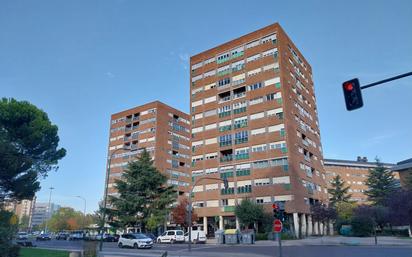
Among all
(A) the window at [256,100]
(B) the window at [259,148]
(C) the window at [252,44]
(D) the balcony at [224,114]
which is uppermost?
(C) the window at [252,44]

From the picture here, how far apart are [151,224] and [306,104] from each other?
32.4 m

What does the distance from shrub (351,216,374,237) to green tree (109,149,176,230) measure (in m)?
26.1

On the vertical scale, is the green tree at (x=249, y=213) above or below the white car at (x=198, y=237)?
above

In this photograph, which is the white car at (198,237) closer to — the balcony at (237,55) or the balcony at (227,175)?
the balcony at (227,175)

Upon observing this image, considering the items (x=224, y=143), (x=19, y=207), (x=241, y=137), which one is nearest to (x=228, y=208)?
(x=224, y=143)

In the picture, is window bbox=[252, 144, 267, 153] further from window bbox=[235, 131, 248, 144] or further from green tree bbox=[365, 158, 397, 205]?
green tree bbox=[365, 158, 397, 205]

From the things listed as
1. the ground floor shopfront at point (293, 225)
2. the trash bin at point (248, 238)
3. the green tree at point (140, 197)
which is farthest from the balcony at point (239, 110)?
the trash bin at point (248, 238)

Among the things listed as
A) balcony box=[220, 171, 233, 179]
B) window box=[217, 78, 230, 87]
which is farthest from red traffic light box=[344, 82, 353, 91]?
window box=[217, 78, 230, 87]

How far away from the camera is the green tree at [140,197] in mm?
47031

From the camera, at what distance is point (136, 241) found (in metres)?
31.9

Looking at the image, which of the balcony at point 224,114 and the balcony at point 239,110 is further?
the balcony at point 224,114

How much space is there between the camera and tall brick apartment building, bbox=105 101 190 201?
75000mm

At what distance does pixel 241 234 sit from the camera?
35.8 meters

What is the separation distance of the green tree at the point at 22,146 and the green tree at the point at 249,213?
23.9 meters
